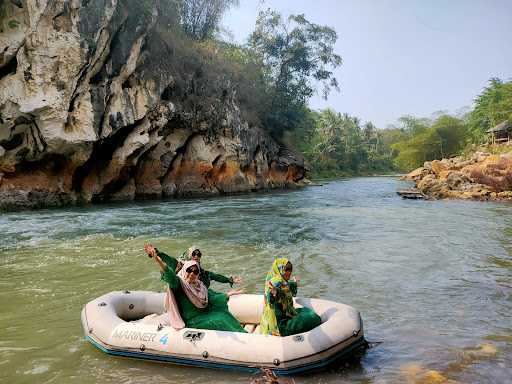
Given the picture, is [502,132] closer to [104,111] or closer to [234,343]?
[104,111]

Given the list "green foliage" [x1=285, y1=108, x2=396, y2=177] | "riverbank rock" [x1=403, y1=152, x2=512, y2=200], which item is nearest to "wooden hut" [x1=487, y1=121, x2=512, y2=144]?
"riverbank rock" [x1=403, y1=152, x2=512, y2=200]

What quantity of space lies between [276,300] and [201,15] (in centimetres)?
2451

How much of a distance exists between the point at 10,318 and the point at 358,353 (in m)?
4.07

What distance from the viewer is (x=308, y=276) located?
735cm

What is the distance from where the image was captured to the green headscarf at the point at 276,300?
13.7ft

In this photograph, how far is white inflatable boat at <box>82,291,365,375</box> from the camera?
12.5 feet

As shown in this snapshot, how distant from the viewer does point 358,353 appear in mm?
4344

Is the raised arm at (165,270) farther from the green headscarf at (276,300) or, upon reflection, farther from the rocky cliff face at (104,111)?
the rocky cliff face at (104,111)

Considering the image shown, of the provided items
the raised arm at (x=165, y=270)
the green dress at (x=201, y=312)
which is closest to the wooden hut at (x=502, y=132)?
the green dress at (x=201, y=312)

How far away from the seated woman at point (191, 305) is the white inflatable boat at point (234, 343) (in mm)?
154

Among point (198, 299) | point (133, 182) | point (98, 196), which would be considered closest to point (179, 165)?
point (133, 182)

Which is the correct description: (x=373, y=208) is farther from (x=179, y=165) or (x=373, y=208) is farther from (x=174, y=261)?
(x=174, y=261)

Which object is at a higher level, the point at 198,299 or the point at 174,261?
the point at 174,261

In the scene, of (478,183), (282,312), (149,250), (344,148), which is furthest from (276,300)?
(344,148)
